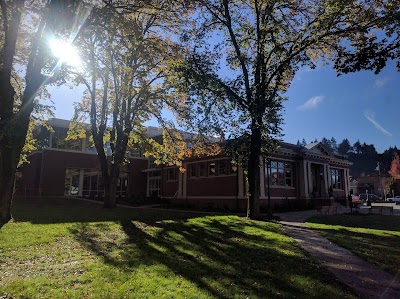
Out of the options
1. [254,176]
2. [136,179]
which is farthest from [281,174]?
[136,179]

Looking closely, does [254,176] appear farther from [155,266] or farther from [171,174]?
[171,174]

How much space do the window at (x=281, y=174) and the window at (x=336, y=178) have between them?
27.8 ft

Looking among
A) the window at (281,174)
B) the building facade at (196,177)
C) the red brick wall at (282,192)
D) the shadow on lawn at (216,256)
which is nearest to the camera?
the shadow on lawn at (216,256)

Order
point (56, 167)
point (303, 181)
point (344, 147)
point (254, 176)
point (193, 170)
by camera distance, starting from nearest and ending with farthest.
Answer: point (254, 176) < point (303, 181) < point (193, 170) < point (56, 167) < point (344, 147)

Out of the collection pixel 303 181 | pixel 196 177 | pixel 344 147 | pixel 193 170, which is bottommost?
pixel 303 181

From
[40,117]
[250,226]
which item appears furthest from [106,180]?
[250,226]

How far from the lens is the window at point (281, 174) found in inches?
1100

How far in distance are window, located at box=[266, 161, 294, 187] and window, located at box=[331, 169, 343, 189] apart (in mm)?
8471

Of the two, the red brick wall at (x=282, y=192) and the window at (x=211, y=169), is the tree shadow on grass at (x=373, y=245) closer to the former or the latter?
the red brick wall at (x=282, y=192)

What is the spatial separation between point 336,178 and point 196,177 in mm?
16017

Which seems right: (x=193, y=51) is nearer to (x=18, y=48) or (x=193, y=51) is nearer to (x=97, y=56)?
(x=97, y=56)

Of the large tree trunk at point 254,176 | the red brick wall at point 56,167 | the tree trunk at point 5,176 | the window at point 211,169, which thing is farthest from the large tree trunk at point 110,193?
the red brick wall at point 56,167

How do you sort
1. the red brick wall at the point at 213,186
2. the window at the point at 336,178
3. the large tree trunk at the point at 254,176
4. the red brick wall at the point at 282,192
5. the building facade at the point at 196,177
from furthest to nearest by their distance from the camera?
the window at the point at 336,178, the building facade at the point at 196,177, the red brick wall at the point at 213,186, the red brick wall at the point at 282,192, the large tree trunk at the point at 254,176

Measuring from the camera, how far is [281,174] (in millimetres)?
28844
